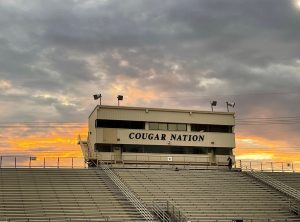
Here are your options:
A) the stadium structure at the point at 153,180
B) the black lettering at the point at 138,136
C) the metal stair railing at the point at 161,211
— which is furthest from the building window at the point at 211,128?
the metal stair railing at the point at 161,211

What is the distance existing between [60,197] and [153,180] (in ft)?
28.6

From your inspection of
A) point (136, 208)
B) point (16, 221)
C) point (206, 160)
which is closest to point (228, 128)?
point (206, 160)

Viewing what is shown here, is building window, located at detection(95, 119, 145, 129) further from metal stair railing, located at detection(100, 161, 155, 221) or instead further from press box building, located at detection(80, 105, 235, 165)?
metal stair railing, located at detection(100, 161, 155, 221)

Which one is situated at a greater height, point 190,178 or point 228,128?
point 228,128

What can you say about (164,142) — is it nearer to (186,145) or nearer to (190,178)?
(186,145)

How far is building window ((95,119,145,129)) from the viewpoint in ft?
152

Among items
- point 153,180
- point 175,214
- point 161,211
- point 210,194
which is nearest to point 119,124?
point 153,180

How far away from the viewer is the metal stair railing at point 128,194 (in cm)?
3154

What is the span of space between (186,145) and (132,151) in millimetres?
5357

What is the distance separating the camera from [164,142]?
47.6 metres

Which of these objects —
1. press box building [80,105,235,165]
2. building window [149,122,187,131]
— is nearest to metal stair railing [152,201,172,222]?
press box building [80,105,235,165]

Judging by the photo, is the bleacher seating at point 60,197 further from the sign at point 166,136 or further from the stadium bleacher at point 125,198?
the sign at point 166,136

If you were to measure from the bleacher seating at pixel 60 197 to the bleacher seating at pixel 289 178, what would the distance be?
14.9 m

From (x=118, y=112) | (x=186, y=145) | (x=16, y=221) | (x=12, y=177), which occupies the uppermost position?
(x=118, y=112)
